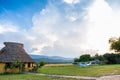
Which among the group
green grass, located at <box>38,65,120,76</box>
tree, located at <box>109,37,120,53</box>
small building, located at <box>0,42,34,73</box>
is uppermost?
tree, located at <box>109,37,120,53</box>

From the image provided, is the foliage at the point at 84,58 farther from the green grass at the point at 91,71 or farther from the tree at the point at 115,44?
the green grass at the point at 91,71

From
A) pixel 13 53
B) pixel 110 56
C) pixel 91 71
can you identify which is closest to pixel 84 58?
pixel 110 56

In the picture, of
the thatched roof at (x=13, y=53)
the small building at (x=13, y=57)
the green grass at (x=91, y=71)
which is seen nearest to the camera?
the green grass at (x=91, y=71)

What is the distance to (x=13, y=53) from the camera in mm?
42281

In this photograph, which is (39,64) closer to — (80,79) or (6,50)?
(6,50)

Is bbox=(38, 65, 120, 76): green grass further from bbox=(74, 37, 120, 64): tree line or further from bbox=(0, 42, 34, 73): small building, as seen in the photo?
bbox=(74, 37, 120, 64): tree line

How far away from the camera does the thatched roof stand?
133ft

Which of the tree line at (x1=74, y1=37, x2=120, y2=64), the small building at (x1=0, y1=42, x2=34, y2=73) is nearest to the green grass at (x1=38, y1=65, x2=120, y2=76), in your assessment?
the small building at (x1=0, y1=42, x2=34, y2=73)

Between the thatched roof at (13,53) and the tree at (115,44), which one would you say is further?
the tree at (115,44)

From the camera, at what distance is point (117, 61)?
6925 centimetres

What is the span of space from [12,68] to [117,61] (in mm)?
40607

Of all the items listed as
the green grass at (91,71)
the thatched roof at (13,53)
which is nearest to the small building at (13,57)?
the thatched roof at (13,53)

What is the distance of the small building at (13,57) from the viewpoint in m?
39.5

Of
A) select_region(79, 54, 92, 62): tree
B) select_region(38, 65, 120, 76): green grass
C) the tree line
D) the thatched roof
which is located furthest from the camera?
select_region(79, 54, 92, 62): tree
